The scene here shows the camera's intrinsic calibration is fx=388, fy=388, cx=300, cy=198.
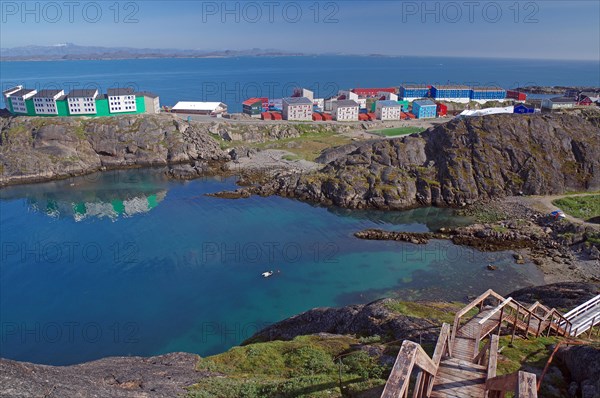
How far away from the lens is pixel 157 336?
3575 centimetres

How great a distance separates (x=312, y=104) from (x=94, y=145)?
216 ft

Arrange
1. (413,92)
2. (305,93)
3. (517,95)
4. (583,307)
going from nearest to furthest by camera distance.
Result: (583,307) → (305,93) → (517,95) → (413,92)

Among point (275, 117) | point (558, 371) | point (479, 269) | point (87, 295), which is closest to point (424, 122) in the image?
point (275, 117)

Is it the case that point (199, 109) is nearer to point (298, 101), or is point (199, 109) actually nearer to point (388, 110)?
point (298, 101)

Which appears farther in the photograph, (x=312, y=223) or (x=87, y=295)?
(x=312, y=223)

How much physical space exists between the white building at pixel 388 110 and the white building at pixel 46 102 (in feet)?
308

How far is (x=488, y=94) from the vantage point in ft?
519

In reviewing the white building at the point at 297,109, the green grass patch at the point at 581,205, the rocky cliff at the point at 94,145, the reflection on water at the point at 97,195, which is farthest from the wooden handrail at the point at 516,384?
the white building at the point at 297,109

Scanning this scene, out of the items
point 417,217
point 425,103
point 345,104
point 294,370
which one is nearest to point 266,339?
point 294,370

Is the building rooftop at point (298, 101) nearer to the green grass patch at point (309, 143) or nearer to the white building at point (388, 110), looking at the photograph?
the green grass patch at point (309, 143)

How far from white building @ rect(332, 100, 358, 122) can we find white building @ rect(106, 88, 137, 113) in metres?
60.9

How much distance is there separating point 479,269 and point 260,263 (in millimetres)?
26995

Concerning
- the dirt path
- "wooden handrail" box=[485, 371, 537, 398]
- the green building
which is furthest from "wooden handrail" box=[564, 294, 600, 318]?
the green building

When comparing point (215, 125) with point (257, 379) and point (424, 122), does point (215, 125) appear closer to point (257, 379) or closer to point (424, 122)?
point (424, 122)
